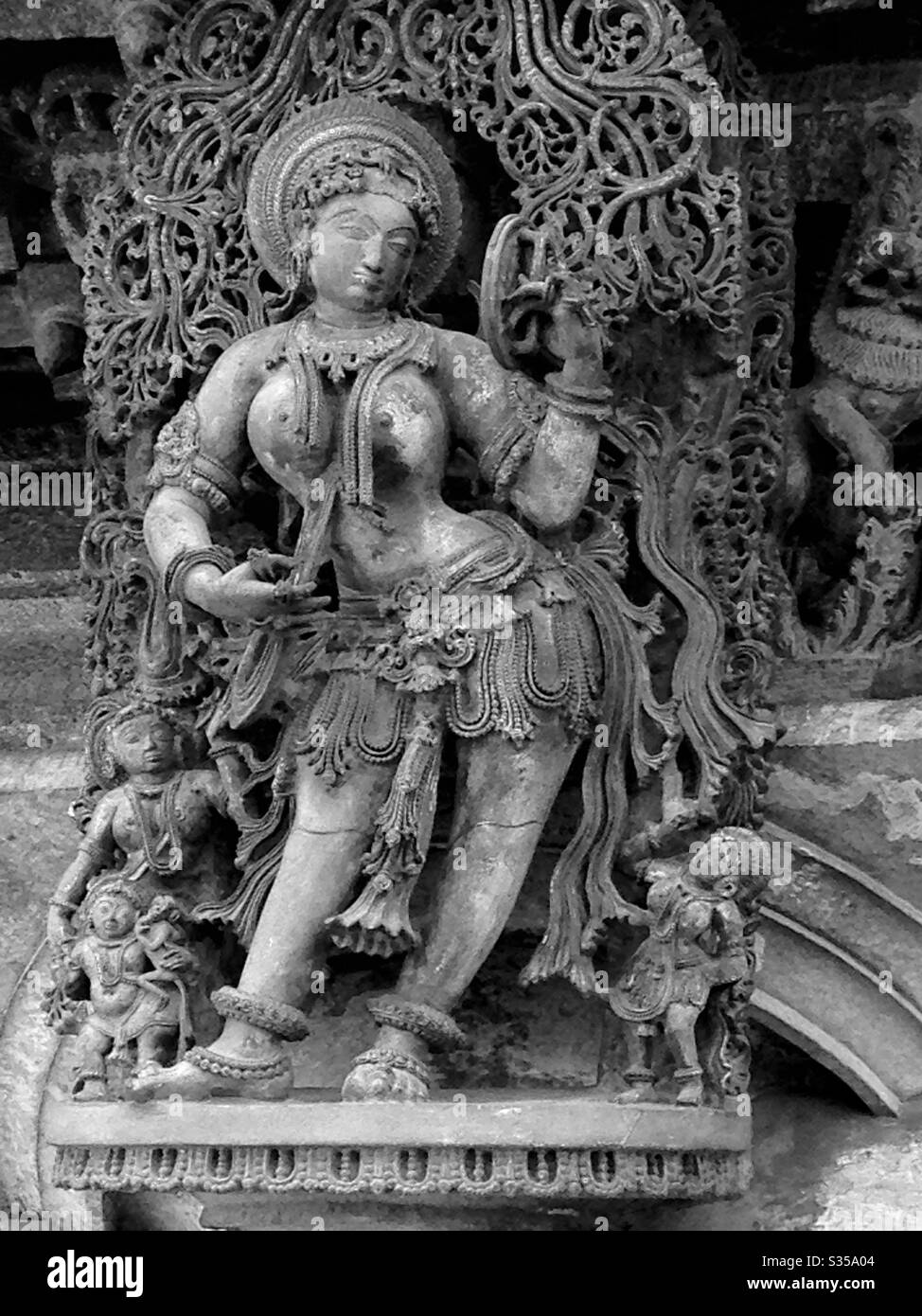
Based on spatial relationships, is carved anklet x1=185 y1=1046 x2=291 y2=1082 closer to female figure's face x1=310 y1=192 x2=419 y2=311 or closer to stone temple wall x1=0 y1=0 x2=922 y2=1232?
stone temple wall x1=0 y1=0 x2=922 y2=1232

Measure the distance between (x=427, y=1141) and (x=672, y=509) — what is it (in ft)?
4.19

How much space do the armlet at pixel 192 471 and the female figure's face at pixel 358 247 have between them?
13.8 inches

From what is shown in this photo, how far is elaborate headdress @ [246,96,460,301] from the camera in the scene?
4984 millimetres

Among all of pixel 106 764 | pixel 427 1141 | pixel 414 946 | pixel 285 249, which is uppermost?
pixel 285 249

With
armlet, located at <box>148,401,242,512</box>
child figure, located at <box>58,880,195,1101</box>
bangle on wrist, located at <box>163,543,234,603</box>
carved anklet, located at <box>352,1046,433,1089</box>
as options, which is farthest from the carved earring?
carved anklet, located at <box>352,1046,433,1089</box>

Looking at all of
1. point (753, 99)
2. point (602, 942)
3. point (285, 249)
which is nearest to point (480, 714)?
point (602, 942)

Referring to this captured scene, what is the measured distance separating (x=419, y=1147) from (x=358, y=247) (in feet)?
5.14

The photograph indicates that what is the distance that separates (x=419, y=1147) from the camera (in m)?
4.62

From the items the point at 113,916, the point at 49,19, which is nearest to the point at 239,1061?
the point at 113,916

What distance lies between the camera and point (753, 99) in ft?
17.9

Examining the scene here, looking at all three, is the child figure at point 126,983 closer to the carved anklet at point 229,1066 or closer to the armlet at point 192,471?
the carved anklet at point 229,1066

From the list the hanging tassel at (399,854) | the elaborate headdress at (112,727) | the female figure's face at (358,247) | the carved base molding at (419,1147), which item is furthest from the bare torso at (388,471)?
the carved base molding at (419,1147)

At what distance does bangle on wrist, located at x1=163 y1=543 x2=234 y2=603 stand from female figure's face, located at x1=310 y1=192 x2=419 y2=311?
0.51 meters

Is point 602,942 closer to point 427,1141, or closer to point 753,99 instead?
point 427,1141
